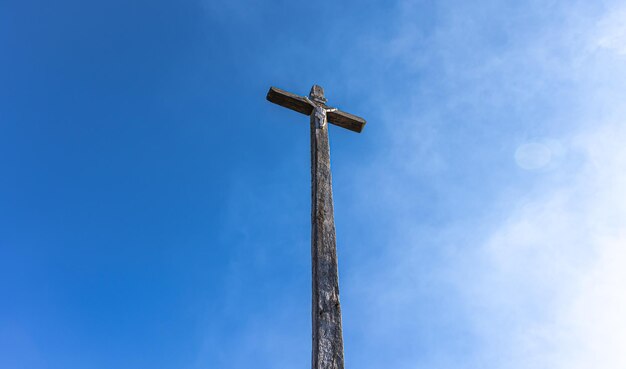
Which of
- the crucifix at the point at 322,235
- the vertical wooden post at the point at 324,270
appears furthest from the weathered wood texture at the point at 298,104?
the vertical wooden post at the point at 324,270

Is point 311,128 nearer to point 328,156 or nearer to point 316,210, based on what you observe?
point 328,156

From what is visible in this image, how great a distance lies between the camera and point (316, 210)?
16.3ft

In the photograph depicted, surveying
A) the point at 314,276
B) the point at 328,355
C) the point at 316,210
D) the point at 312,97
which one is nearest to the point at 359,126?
the point at 312,97

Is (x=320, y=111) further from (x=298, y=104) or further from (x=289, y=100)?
(x=289, y=100)

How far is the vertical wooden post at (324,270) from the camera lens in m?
4.00

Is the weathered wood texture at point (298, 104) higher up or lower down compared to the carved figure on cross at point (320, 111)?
higher up

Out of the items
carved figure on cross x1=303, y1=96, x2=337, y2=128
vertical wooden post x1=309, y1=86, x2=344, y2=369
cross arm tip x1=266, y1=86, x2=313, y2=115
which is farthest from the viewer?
cross arm tip x1=266, y1=86, x2=313, y2=115

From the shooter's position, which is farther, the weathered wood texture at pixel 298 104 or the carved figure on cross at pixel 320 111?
the weathered wood texture at pixel 298 104

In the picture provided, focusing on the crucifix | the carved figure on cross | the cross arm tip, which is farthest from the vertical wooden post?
the cross arm tip

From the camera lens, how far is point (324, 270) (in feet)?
14.7

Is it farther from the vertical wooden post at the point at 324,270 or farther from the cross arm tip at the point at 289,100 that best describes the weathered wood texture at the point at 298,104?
the vertical wooden post at the point at 324,270

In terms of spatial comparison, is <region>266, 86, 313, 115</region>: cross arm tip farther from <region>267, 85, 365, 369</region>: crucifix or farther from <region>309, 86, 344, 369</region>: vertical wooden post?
<region>309, 86, 344, 369</region>: vertical wooden post

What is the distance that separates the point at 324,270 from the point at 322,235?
422 millimetres

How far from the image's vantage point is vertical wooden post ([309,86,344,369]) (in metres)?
4.00
